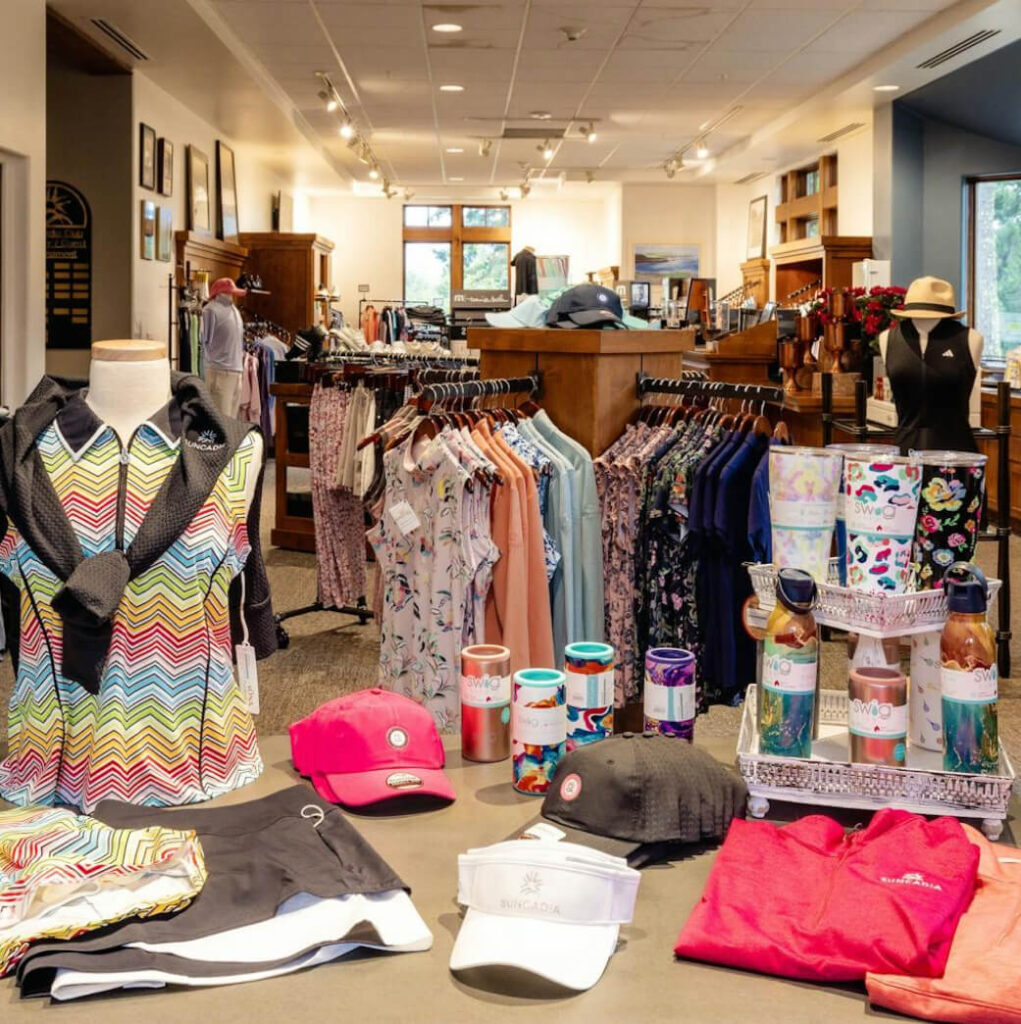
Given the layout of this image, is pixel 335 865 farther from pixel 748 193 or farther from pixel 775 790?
pixel 748 193

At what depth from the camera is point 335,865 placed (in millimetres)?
1470

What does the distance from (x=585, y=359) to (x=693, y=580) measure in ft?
2.43

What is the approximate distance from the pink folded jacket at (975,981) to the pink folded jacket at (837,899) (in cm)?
2

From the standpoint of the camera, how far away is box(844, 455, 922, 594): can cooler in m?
1.66

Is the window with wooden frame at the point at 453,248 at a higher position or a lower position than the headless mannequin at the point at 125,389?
higher

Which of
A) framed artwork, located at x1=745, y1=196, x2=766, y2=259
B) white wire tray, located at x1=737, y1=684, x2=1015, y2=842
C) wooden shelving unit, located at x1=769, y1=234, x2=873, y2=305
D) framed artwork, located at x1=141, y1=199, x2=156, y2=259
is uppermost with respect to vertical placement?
framed artwork, located at x1=745, y1=196, x2=766, y2=259

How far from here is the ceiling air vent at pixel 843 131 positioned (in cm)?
1209

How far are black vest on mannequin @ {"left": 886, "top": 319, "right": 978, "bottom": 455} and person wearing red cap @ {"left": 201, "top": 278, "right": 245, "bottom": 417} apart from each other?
6.11 meters

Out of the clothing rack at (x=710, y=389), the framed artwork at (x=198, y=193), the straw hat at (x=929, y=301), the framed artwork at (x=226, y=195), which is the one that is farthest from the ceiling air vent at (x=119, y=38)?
the clothing rack at (x=710, y=389)

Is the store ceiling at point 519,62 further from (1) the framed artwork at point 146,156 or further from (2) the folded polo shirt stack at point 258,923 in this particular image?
(2) the folded polo shirt stack at point 258,923

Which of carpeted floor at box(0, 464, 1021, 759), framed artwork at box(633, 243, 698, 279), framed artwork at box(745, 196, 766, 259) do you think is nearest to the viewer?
carpeted floor at box(0, 464, 1021, 759)

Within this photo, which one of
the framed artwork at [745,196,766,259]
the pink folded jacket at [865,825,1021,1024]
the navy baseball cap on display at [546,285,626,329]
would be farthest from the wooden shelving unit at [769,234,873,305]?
the pink folded jacket at [865,825,1021,1024]

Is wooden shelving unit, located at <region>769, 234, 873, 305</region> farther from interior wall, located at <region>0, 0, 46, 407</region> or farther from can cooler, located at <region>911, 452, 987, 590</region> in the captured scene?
can cooler, located at <region>911, 452, 987, 590</region>

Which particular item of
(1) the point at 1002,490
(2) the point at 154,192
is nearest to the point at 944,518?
(1) the point at 1002,490
